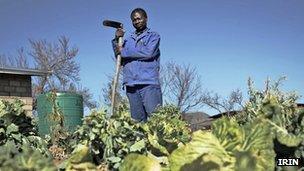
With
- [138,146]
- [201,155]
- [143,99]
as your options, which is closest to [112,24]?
[143,99]

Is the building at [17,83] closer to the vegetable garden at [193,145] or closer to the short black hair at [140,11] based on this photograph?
the short black hair at [140,11]

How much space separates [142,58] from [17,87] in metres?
13.3

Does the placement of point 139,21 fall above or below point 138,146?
above

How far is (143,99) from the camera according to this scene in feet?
19.9

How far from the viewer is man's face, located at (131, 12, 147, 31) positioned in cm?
610

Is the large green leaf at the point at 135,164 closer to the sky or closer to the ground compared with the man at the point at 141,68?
closer to the ground

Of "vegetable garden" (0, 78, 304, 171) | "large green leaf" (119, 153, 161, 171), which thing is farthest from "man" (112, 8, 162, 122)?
"large green leaf" (119, 153, 161, 171)

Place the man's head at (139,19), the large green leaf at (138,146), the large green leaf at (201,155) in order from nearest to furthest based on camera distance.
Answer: the large green leaf at (201,155), the large green leaf at (138,146), the man's head at (139,19)

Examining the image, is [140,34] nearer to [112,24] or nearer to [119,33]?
[119,33]

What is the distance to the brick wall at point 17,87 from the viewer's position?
59.2ft

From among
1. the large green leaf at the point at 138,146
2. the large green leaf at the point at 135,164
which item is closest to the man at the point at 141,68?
the large green leaf at the point at 138,146

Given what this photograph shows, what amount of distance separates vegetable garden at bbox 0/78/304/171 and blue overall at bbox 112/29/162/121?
370cm

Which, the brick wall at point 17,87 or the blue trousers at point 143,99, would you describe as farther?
the brick wall at point 17,87

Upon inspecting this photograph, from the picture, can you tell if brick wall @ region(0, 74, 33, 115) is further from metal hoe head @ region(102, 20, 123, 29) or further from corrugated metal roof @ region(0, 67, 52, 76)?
metal hoe head @ region(102, 20, 123, 29)
